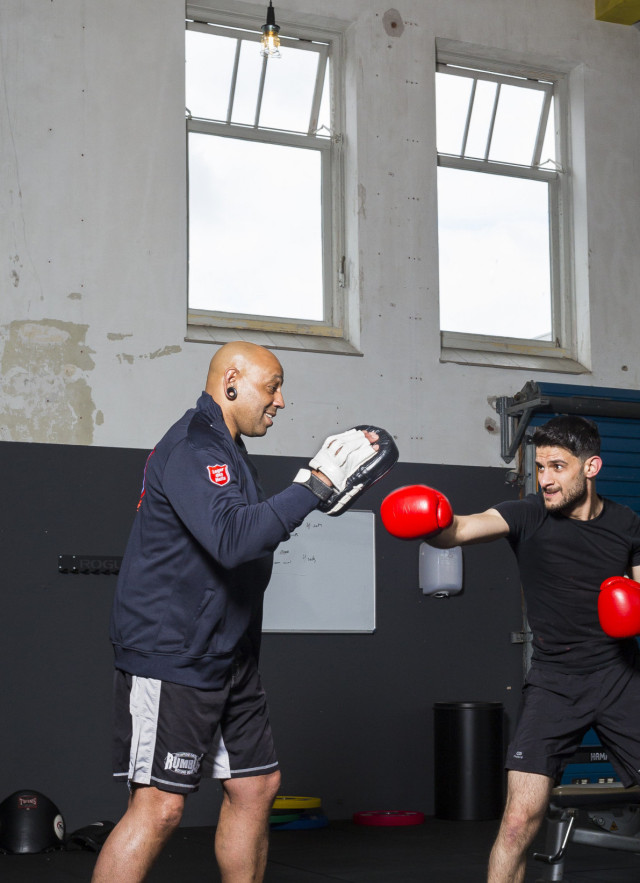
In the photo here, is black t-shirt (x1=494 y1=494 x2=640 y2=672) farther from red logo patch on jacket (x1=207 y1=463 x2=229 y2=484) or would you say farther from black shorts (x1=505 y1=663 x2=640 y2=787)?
red logo patch on jacket (x1=207 y1=463 x2=229 y2=484)

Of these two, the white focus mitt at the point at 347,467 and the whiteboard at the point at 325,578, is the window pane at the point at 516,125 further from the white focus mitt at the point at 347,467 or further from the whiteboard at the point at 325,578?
the white focus mitt at the point at 347,467

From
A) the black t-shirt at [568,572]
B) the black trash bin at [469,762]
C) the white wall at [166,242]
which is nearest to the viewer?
the black t-shirt at [568,572]

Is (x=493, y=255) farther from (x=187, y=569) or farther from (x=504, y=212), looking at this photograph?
(x=187, y=569)

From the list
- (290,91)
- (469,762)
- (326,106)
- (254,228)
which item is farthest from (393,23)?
(469,762)

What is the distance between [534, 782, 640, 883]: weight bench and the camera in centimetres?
383

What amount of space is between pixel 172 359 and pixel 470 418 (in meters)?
1.75

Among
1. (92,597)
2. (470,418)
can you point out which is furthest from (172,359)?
(470,418)

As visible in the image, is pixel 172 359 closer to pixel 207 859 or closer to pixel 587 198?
pixel 207 859

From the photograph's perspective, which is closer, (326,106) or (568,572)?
(568,572)

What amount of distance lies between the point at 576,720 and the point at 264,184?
3.82m

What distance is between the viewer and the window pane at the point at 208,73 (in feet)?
19.1

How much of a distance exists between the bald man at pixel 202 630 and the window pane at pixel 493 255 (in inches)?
147

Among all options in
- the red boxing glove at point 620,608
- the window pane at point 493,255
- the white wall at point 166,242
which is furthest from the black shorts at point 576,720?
the window pane at point 493,255

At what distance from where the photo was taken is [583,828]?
425cm
